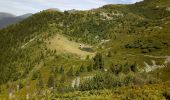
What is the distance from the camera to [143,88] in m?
59.2

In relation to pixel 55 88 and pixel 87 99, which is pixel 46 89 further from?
pixel 87 99

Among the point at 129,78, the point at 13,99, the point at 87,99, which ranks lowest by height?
the point at 13,99

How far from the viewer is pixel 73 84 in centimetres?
19712

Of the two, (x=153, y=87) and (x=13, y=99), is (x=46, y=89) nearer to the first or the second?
(x=13, y=99)

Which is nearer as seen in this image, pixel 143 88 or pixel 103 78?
pixel 143 88

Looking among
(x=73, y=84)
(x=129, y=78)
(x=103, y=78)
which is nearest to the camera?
(x=129, y=78)

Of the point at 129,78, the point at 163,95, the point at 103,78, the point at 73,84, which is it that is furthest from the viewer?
the point at 73,84

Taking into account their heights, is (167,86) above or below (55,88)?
above

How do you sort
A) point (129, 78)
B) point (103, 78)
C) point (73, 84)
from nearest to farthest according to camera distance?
A: point (129, 78) → point (103, 78) → point (73, 84)

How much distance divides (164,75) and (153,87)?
14170cm

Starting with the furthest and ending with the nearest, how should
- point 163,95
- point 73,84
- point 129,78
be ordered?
1. point 73,84
2. point 129,78
3. point 163,95

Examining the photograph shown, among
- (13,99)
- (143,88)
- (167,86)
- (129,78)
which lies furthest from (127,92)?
(13,99)

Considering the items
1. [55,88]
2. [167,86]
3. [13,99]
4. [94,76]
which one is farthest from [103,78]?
[167,86]

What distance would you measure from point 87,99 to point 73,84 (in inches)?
5524
